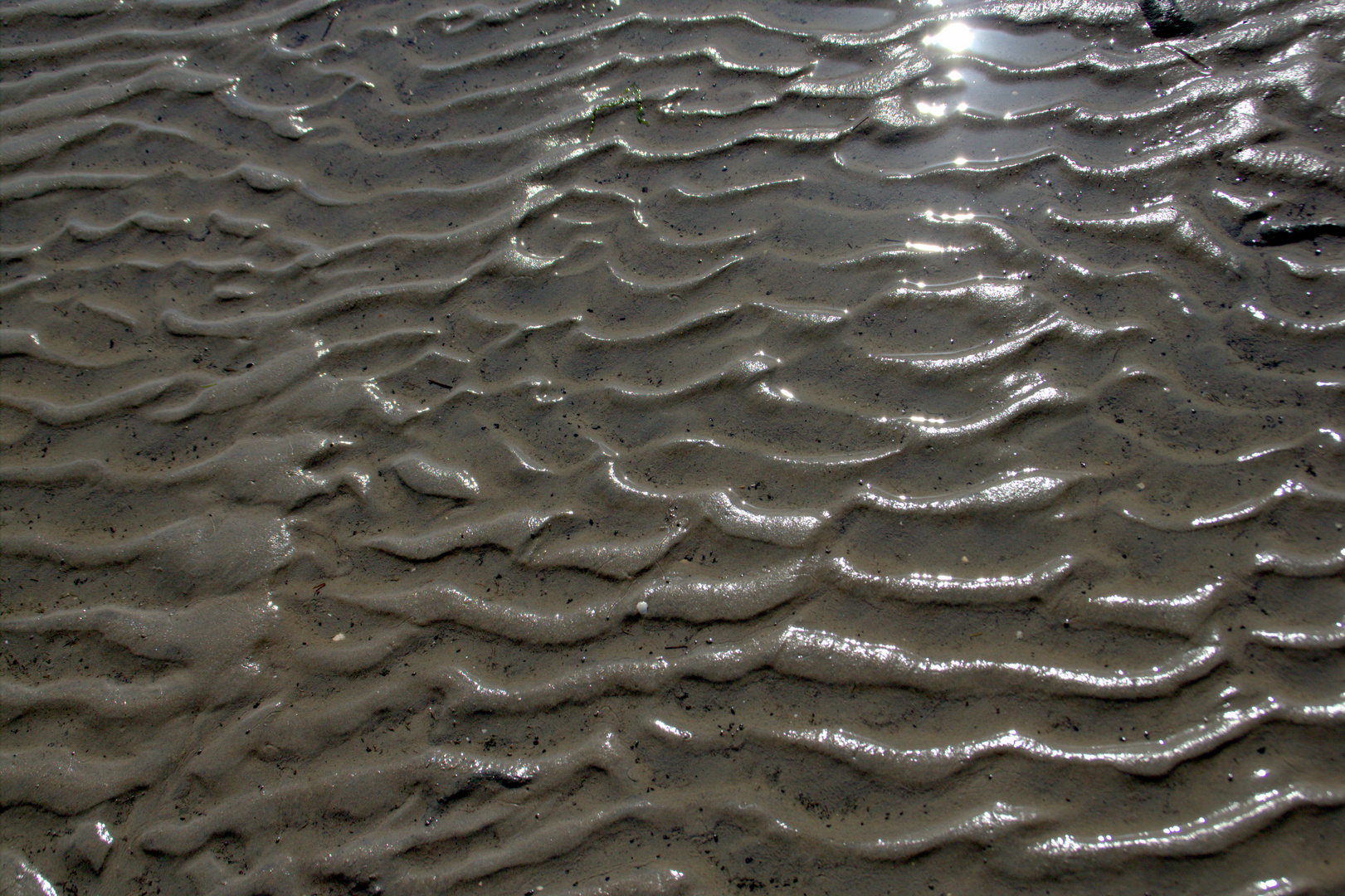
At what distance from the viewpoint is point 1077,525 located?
235 centimetres

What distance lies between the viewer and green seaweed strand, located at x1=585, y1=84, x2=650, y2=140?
342 cm

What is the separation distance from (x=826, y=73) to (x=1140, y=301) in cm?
171

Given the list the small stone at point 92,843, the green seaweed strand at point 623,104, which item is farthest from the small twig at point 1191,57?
the small stone at point 92,843

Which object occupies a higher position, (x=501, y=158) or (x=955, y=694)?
(x=501, y=158)

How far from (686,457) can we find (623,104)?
1.86 metres

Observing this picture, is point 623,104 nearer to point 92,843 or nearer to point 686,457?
point 686,457

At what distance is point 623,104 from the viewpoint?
3.47 meters

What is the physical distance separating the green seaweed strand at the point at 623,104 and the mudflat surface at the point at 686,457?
0.05 feet

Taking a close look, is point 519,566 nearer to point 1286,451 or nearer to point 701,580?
point 701,580

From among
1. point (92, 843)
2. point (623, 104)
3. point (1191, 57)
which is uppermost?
point (1191, 57)

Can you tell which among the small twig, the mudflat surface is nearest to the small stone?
the mudflat surface

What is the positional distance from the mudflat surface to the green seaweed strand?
0.05 feet

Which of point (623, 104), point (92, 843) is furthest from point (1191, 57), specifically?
point (92, 843)

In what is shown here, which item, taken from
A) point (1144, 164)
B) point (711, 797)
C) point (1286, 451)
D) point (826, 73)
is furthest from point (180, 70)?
point (1286, 451)
